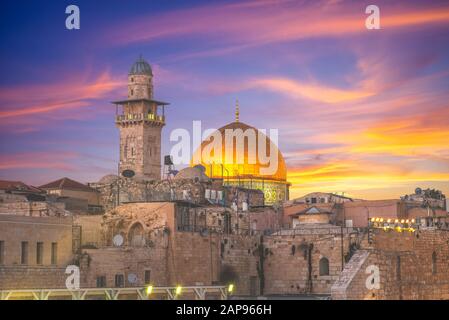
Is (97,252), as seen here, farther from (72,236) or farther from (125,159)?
(125,159)

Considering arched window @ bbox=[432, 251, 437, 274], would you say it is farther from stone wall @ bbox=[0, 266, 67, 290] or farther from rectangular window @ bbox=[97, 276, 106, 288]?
stone wall @ bbox=[0, 266, 67, 290]

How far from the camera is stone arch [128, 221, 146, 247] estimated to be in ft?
168

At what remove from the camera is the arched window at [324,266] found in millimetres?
53094

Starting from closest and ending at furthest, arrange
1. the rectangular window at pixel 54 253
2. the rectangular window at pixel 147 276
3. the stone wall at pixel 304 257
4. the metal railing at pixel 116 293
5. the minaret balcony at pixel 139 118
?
the metal railing at pixel 116 293 → the rectangular window at pixel 54 253 → the rectangular window at pixel 147 276 → the stone wall at pixel 304 257 → the minaret balcony at pixel 139 118

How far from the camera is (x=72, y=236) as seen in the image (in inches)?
1955

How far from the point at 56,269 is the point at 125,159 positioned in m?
29.2

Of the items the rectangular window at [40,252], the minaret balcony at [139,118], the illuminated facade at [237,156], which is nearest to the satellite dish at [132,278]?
the rectangular window at [40,252]

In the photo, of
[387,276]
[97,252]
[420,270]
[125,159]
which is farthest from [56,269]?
[125,159]

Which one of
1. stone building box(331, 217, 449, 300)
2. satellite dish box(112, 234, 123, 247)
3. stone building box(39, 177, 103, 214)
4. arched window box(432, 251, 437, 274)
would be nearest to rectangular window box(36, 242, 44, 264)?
satellite dish box(112, 234, 123, 247)

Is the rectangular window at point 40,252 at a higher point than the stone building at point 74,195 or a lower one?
lower

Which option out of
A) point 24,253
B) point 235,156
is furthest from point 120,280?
point 235,156

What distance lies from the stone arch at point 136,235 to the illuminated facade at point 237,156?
17.4 m

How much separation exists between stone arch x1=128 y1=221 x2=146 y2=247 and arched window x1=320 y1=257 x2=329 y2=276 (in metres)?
9.60

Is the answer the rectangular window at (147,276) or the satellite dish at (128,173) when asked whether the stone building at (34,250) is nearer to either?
the rectangular window at (147,276)
